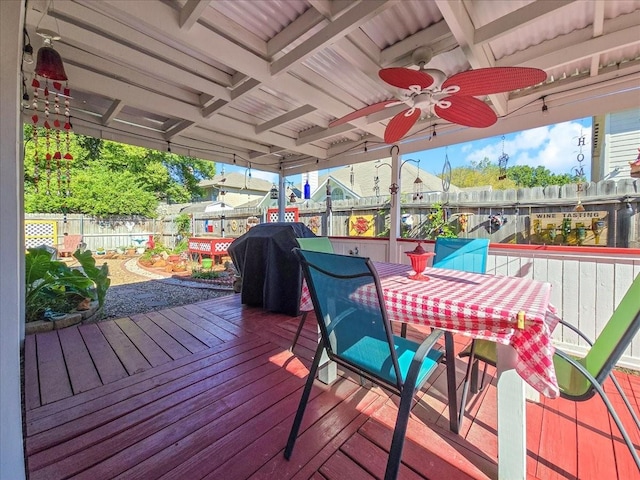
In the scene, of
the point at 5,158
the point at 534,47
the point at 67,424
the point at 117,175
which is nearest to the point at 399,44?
the point at 534,47

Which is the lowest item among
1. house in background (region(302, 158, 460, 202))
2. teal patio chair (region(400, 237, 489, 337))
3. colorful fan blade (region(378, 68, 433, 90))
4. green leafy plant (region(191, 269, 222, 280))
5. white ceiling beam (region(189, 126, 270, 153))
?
green leafy plant (region(191, 269, 222, 280))

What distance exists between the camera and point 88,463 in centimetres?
130

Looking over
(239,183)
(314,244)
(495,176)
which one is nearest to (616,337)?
(314,244)

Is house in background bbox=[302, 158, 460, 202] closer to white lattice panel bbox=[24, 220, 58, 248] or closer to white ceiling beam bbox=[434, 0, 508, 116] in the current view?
white ceiling beam bbox=[434, 0, 508, 116]

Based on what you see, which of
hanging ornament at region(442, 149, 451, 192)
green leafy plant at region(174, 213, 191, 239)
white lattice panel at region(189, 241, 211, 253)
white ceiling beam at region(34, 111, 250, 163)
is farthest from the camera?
green leafy plant at region(174, 213, 191, 239)

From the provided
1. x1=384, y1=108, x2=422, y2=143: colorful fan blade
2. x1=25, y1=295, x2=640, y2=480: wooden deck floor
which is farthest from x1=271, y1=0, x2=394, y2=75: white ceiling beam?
x1=25, y1=295, x2=640, y2=480: wooden deck floor

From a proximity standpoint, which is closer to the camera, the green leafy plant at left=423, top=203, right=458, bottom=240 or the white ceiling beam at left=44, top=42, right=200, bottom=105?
the white ceiling beam at left=44, top=42, right=200, bottom=105

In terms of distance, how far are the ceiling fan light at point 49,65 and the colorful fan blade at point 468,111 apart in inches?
101

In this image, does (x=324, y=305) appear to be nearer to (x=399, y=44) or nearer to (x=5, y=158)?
(x=5, y=158)

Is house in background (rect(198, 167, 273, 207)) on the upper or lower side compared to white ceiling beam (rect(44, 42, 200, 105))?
upper

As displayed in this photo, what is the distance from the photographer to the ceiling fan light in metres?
1.70

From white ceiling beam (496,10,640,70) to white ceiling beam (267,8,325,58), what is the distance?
1701mm

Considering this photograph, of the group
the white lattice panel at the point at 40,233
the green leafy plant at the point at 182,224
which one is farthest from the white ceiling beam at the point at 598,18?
the white lattice panel at the point at 40,233

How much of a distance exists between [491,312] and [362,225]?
227 inches
